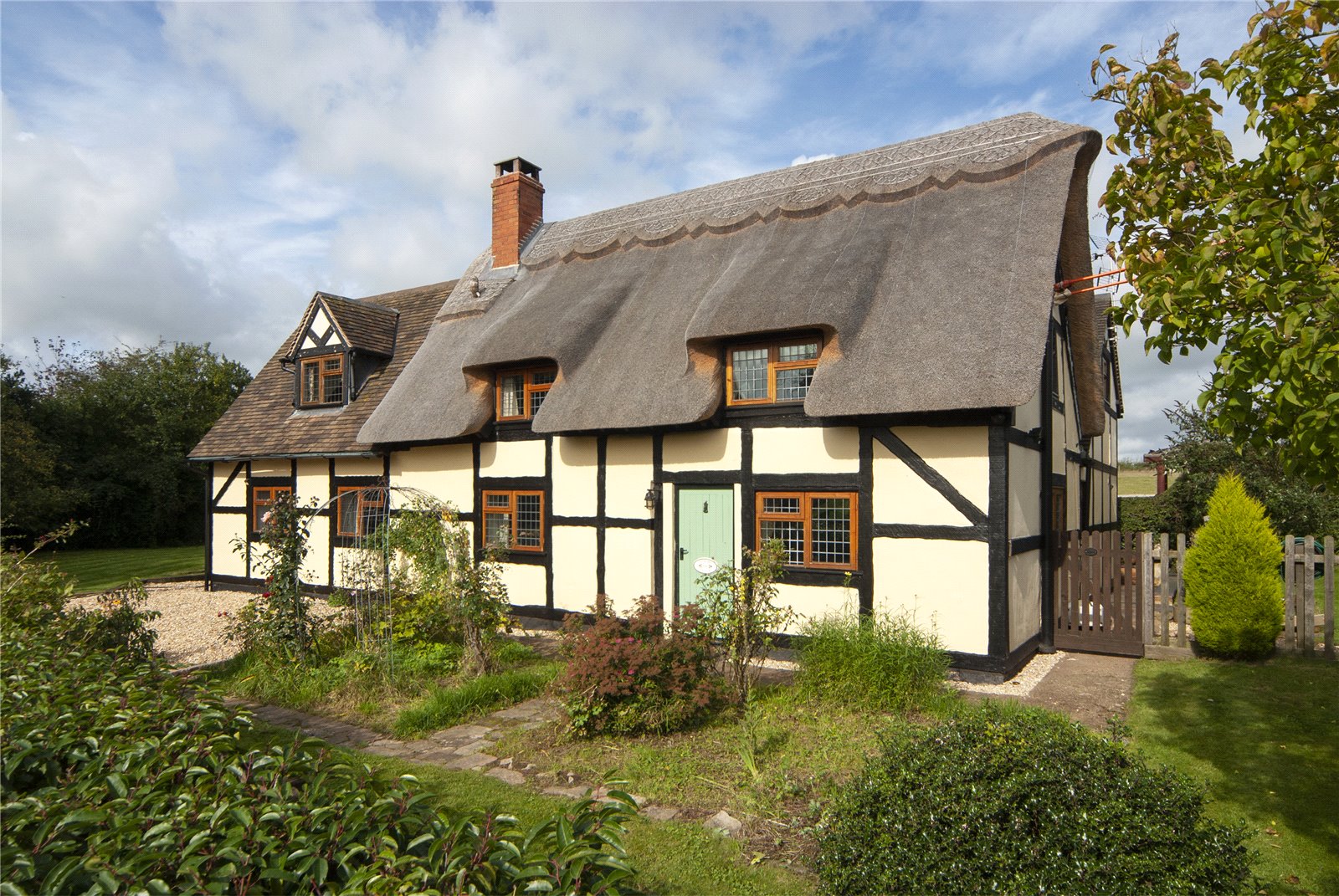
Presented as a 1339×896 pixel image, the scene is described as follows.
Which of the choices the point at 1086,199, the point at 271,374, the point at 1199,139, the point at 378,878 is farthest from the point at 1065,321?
the point at 271,374

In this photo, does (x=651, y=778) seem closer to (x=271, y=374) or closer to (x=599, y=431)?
(x=599, y=431)

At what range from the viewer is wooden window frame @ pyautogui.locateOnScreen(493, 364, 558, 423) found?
11.9m

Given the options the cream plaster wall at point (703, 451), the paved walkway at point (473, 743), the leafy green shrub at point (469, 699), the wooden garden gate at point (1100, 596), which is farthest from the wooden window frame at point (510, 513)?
the wooden garden gate at point (1100, 596)

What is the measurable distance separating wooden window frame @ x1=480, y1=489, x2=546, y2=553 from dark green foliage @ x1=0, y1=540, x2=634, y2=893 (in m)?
8.19

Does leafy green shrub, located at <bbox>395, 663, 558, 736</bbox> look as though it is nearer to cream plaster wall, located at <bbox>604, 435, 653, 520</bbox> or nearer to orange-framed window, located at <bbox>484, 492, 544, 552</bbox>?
cream plaster wall, located at <bbox>604, 435, 653, 520</bbox>

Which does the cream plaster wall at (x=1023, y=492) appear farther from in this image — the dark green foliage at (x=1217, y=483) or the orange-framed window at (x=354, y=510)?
the orange-framed window at (x=354, y=510)

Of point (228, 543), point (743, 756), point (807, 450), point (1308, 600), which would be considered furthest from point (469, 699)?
point (228, 543)

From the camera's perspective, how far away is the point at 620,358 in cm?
1090

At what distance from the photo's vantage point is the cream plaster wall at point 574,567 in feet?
37.0

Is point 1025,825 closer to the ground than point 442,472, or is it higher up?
closer to the ground

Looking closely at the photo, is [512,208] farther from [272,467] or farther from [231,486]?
[231,486]

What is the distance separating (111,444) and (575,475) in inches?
1053

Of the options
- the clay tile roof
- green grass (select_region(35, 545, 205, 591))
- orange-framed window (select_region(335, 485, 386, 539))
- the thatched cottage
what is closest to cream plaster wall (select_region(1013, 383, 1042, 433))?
the thatched cottage

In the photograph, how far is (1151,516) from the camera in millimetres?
18125
